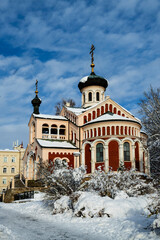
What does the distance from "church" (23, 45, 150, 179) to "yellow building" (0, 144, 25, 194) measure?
23.4 metres

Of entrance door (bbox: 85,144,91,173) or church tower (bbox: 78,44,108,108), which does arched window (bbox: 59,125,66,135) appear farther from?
entrance door (bbox: 85,144,91,173)

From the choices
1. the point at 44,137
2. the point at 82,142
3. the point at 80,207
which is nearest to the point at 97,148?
the point at 82,142

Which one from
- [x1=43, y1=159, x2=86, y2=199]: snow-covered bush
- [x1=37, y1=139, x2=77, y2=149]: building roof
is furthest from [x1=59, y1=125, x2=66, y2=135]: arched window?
[x1=43, y1=159, x2=86, y2=199]: snow-covered bush

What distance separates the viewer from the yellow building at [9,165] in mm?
58594

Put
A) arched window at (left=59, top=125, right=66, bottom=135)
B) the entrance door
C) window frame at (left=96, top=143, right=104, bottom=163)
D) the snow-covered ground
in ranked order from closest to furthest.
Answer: the snow-covered ground → window frame at (left=96, top=143, right=104, bottom=163) → the entrance door → arched window at (left=59, top=125, right=66, bottom=135)

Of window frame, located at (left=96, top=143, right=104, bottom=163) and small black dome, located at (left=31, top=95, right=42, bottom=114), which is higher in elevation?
small black dome, located at (left=31, top=95, right=42, bottom=114)

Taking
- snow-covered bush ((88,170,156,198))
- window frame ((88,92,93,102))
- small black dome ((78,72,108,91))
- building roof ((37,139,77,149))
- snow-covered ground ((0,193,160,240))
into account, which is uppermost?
small black dome ((78,72,108,91))

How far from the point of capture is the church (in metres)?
29.2

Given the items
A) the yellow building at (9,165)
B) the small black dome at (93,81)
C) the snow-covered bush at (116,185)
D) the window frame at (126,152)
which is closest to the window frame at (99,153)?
the window frame at (126,152)

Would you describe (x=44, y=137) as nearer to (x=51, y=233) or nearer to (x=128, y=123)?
(x=128, y=123)

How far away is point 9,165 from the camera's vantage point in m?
59.4

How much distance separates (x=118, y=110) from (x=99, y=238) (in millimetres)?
28118

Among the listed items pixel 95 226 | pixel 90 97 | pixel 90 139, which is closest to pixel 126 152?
pixel 90 139

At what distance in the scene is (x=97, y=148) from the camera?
98.2 feet
